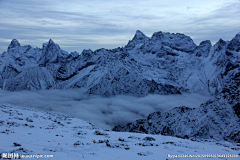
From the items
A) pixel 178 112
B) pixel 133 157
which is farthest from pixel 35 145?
pixel 178 112

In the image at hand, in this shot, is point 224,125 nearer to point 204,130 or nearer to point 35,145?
point 204,130

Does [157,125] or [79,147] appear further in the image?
[157,125]

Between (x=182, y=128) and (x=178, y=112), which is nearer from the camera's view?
(x=182, y=128)

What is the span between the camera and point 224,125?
11144cm

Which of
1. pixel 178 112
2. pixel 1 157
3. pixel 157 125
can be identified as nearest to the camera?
pixel 1 157

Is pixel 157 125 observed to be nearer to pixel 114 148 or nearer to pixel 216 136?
pixel 216 136

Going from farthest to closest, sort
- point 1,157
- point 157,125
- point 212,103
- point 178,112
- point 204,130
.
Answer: point 157,125 < point 178,112 < point 212,103 < point 204,130 < point 1,157

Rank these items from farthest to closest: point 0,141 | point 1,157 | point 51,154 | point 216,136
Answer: point 216,136
point 0,141
point 51,154
point 1,157

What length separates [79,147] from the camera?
83.8ft

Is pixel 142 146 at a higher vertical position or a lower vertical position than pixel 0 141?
lower

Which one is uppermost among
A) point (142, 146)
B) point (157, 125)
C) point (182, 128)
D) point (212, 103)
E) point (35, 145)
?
point (35, 145)

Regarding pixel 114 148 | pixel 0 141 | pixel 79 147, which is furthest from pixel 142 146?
pixel 0 141

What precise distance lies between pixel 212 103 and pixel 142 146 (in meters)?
112

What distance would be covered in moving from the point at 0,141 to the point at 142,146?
59.9 feet
